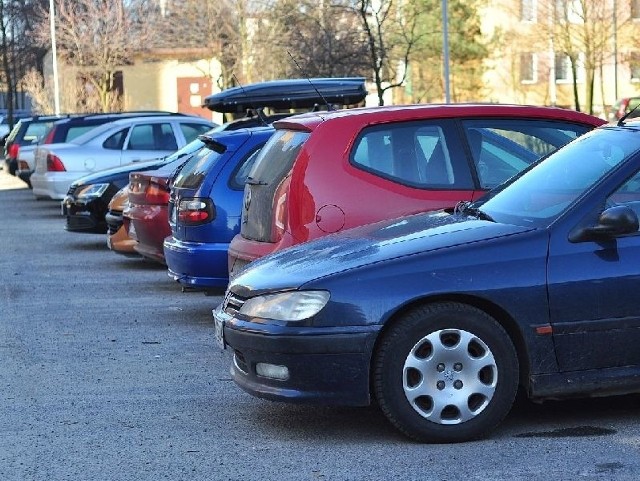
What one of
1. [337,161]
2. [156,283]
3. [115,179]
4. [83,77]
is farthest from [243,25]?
[337,161]

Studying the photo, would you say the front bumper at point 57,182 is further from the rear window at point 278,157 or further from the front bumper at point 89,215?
the rear window at point 278,157

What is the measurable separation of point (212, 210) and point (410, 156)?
2.59 meters

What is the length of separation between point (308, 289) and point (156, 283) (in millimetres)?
7100

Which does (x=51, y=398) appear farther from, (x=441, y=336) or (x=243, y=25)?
(x=243, y=25)

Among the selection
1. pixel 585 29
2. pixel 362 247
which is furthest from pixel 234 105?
pixel 585 29

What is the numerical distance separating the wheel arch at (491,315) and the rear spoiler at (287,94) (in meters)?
9.43

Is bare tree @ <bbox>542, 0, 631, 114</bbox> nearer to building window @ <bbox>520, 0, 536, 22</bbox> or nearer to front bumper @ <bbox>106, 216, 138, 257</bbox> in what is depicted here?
building window @ <bbox>520, 0, 536, 22</bbox>

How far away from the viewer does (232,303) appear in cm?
658

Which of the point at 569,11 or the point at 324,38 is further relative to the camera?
the point at 569,11

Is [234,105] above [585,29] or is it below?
below

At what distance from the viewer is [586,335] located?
6.18 m

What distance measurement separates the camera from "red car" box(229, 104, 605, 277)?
A: 7.53 meters

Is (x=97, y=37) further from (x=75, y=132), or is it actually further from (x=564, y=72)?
(x=75, y=132)

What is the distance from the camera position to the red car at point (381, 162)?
7.53m
